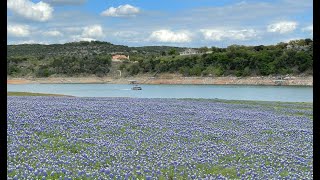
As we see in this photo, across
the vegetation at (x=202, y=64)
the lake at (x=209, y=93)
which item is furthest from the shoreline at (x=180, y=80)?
the lake at (x=209, y=93)

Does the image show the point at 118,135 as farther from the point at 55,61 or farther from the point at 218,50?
the point at 218,50

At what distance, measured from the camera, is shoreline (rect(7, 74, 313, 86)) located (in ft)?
421

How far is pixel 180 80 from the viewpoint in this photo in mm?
145250

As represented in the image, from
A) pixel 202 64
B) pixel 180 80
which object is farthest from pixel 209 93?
pixel 202 64

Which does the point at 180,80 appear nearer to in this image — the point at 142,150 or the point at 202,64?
the point at 202,64

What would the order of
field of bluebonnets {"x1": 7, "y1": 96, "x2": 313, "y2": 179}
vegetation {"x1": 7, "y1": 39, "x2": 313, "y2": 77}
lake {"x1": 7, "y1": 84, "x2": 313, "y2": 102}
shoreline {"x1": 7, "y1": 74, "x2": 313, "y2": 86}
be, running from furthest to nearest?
vegetation {"x1": 7, "y1": 39, "x2": 313, "y2": 77} < shoreline {"x1": 7, "y1": 74, "x2": 313, "y2": 86} < lake {"x1": 7, "y1": 84, "x2": 313, "y2": 102} < field of bluebonnets {"x1": 7, "y1": 96, "x2": 313, "y2": 179}

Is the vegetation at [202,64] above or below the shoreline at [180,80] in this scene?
above

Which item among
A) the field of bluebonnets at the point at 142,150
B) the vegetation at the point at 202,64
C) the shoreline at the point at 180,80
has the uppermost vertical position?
the vegetation at the point at 202,64

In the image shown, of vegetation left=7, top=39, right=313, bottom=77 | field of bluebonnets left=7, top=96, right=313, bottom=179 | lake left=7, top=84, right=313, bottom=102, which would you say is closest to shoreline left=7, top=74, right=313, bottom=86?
vegetation left=7, top=39, right=313, bottom=77

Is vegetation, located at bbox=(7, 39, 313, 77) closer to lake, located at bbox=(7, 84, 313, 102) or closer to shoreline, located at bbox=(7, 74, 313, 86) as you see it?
shoreline, located at bbox=(7, 74, 313, 86)

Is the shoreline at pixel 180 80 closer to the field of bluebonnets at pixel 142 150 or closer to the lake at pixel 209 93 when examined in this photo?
the lake at pixel 209 93

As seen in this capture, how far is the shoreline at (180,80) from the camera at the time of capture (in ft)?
421

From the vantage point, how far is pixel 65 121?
13.1m

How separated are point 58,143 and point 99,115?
18.3 feet
